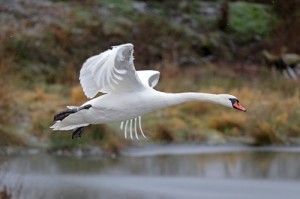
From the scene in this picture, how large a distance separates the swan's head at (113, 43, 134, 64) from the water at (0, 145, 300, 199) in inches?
250

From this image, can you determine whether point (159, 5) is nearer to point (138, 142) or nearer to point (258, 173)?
point (138, 142)

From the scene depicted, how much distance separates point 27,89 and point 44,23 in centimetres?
442

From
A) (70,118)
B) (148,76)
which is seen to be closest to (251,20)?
(148,76)

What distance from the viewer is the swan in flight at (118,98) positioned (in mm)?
7848

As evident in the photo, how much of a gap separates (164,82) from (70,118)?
13.5 metres

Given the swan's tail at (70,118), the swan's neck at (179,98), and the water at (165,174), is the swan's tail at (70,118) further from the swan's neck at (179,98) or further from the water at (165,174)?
the water at (165,174)

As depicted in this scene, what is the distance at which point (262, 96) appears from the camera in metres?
21.4

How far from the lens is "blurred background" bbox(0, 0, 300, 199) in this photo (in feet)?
55.9

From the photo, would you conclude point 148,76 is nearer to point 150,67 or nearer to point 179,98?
point 179,98

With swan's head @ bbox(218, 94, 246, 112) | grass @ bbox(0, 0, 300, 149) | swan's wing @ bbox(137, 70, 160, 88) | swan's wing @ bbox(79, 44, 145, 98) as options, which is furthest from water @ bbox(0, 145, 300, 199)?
swan's head @ bbox(218, 94, 246, 112)

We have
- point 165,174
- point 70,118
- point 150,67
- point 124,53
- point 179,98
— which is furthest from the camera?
point 150,67

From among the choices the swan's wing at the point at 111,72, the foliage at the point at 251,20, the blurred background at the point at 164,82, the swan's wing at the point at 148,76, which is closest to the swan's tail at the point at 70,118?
the swan's wing at the point at 111,72

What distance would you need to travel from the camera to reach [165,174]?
16.7 meters

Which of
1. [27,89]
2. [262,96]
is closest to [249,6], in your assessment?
[262,96]
